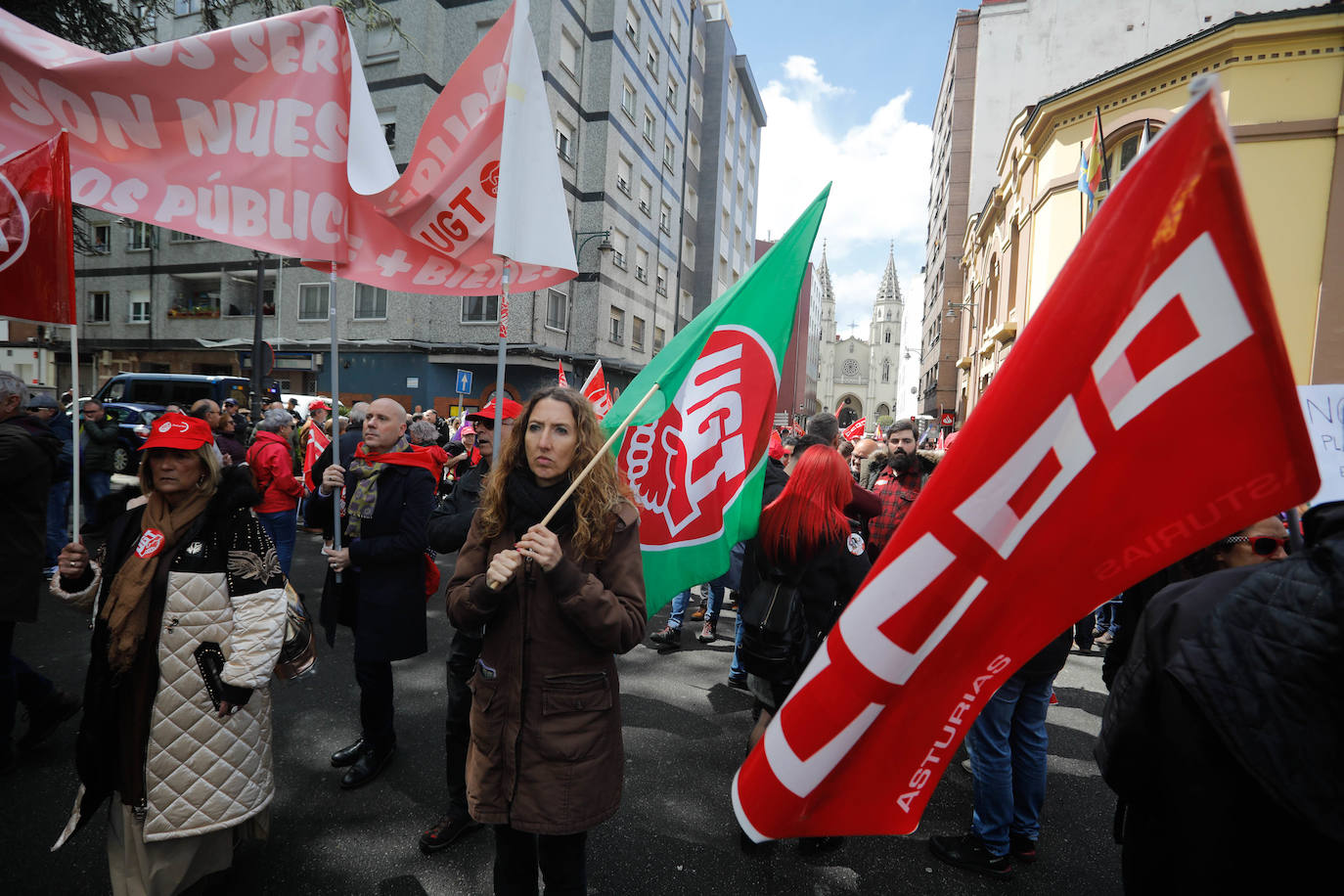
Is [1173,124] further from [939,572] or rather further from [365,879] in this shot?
[365,879]

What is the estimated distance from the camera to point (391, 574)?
331cm

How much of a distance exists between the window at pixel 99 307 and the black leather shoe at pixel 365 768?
30.9m

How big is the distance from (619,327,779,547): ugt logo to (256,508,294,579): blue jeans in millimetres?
4527

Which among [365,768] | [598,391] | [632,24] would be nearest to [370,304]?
[632,24]

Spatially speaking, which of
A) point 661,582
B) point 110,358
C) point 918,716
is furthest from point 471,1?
point 918,716

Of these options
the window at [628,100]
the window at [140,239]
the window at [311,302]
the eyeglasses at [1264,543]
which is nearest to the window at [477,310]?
the window at [311,302]

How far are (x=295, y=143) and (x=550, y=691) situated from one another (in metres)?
2.70

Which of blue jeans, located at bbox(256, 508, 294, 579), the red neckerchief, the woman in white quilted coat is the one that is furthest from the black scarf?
blue jeans, located at bbox(256, 508, 294, 579)

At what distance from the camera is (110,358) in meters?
25.1

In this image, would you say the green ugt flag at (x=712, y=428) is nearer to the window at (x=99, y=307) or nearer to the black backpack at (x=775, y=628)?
the black backpack at (x=775, y=628)

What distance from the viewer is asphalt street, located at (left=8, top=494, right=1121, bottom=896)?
2.68 metres

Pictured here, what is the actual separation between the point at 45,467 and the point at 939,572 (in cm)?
438

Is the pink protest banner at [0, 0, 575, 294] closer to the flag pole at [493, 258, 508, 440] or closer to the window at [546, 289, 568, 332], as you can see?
the flag pole at [493, 258, 508, 440]

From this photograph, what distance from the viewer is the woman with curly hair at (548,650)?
76.2 inches
